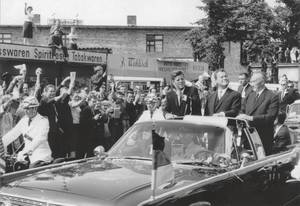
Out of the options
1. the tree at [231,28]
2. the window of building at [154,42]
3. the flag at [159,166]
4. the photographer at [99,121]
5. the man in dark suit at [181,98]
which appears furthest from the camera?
the window of building at [154,42]

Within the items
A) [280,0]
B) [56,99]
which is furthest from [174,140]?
[280,0]

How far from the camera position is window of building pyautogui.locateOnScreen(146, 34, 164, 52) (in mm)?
45438

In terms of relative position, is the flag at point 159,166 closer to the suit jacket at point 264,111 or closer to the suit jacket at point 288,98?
the suit jacket at point 264,111

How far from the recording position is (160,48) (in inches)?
1797

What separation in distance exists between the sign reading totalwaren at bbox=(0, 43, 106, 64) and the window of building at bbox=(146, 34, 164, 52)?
98.8 ft

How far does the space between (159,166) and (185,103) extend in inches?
153

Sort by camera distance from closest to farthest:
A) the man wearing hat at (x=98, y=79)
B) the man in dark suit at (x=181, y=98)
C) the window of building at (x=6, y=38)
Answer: the man in dark suit at (x=181, y=98)
the man wearing hat at (x=98, y=79)
the window of building at (x=6, y=38)

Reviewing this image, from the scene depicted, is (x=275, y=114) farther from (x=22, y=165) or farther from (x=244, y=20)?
(x=244, y=20)

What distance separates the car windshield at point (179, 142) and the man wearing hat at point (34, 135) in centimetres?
87

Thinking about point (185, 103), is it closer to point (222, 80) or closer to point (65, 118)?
point (222, 80)

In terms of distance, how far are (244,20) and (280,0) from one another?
6.29 metres

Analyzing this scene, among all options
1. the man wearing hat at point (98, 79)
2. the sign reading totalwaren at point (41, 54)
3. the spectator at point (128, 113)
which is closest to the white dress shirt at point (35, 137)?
the spectator at point (128, 113)

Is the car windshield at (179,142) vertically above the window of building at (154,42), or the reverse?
the window of building at (154,42)

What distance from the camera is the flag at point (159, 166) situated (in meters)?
4.04
